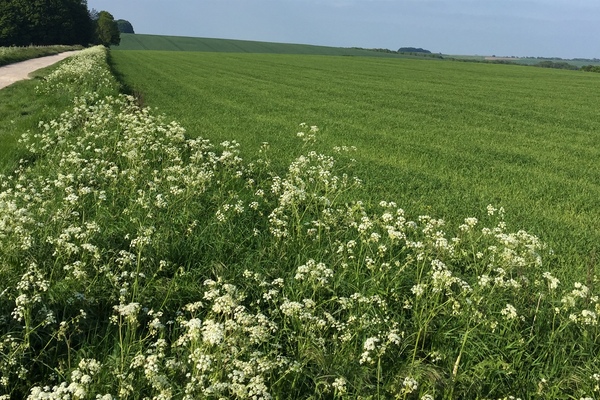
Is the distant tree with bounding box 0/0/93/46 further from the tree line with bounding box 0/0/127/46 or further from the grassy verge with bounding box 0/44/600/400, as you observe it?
the grassy verge with bounding box 0/44/600/400

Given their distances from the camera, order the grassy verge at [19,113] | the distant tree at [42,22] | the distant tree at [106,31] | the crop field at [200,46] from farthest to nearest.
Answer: the crop field at [200,46] < the distant tree at [106,31] < the distant tree at [42,22] < the grassy verge at [19,113]

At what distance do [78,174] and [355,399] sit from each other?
5.13m

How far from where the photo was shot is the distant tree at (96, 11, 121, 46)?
121 metres

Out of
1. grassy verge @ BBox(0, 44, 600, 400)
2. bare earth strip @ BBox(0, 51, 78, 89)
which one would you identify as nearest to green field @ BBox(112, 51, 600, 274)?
grassy verge @ BBox(0, 44, 600, 400)

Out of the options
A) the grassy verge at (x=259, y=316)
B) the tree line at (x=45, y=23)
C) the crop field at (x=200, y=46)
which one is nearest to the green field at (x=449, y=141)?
the grassy verge at (x=259, y=316)

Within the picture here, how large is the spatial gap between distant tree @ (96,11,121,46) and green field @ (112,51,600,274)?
4144 inches

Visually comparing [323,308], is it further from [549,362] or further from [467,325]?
[549,362]

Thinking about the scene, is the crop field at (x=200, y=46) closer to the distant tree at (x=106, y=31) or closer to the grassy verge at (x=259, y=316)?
the distant tree at (x=106, y=31)

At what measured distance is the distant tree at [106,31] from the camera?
4774 inches

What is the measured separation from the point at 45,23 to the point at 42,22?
1.08 m

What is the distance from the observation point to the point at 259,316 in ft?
11.2

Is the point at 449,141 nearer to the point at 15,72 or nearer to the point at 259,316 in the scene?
the point at 259,316

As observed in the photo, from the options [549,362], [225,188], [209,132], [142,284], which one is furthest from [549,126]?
[142,284]

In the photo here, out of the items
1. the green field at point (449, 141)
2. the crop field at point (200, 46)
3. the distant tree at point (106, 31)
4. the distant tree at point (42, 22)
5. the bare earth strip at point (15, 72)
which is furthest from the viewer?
the crop field at point (200, 46)
